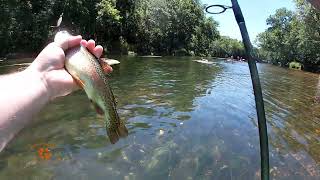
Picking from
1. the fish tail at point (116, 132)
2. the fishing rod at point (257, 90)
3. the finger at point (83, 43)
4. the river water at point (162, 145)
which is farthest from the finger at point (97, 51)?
the river water at point (162, 145)

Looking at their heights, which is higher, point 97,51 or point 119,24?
point 119,24

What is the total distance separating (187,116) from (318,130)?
4498 mm

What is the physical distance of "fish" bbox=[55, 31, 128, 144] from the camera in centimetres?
251

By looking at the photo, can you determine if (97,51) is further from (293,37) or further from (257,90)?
(293,37)

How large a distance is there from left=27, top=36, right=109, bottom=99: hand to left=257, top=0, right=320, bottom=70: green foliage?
53396mm

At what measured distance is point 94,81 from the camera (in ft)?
8.38

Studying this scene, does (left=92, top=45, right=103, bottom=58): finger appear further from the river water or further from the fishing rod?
the river water

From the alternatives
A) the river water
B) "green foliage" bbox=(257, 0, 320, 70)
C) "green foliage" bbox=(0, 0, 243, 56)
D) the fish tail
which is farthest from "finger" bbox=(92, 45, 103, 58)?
"green foliage" bbox=(257, 0, 320, 70)

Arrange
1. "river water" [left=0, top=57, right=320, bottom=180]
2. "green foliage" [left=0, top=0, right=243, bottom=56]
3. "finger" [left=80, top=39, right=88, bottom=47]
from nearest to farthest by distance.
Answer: "finger" [left=80, top=39, right=88, bottom=47]
"river water" [left=0, top=57, right=320, bottom=180]
"green foliage" [left=0, top=0, right=243, bottom=56]

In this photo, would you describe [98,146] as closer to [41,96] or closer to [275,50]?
[41,96]

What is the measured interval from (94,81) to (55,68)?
298 mm

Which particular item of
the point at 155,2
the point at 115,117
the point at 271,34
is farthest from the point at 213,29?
the point at 115,117

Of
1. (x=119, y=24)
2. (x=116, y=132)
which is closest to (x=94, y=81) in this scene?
(x=116, y=132)

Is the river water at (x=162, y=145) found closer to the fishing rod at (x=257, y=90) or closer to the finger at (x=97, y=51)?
the fishing rod at (x=257, y=90)
